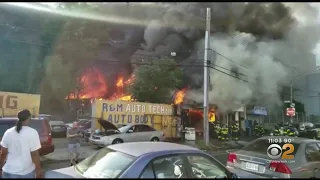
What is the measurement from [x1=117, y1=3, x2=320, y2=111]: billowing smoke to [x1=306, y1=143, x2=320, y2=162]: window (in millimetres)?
22475

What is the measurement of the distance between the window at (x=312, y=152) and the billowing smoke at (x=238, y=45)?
73.7 feet

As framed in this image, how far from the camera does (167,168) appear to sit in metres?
4.17

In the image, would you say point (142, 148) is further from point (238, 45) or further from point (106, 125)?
point (238, 45)

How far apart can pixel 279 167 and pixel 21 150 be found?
14.5ft

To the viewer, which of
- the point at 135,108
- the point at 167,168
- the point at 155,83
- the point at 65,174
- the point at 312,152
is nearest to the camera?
the point at 65,174

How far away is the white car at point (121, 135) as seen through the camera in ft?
52.4

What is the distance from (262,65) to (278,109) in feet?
24.3

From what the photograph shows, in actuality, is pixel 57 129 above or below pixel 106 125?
below

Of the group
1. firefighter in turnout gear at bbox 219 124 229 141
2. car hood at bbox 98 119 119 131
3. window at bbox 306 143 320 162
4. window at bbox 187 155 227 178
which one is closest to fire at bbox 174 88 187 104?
firefighter in turnout gear at bbox 219 124 229 141

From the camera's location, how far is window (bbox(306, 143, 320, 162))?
6517 mm

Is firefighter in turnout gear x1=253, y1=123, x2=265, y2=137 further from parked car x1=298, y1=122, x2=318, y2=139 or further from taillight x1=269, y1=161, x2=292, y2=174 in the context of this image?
taillight x1=269, y1=161, x2=292, y2=174

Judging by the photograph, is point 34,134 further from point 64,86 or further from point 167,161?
point 64,86

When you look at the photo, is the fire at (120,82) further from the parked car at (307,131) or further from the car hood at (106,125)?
the car hood at (106,125)

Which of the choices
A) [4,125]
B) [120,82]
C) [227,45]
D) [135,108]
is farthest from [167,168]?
[120,82]
